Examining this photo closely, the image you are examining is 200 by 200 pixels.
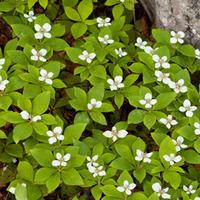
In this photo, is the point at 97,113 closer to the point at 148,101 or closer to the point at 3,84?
the point at 148,101

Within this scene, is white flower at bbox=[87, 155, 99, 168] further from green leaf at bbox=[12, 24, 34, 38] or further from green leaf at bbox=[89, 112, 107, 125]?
green leaf at bbox=[12, 24, 34, 38]

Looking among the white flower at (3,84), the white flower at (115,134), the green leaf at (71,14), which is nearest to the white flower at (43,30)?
the green leaf at (71,14)

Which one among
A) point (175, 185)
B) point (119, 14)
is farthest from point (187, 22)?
point (175, 185)

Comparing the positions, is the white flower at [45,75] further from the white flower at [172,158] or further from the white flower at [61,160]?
the white flower at [172,158]

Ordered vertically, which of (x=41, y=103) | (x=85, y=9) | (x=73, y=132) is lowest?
(x=73, y=132)

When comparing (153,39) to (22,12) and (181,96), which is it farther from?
(22,12)

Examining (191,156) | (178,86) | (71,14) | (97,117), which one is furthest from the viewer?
(71,14)

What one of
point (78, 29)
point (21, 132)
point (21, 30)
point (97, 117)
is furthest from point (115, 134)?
point (21, 30)
